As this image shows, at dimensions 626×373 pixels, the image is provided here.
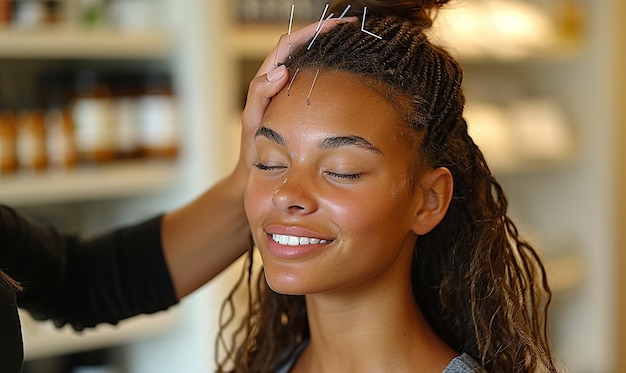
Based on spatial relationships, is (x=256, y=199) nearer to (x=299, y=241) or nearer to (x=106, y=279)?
(x=299, y=241)

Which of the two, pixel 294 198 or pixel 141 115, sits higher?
pixel 294 198

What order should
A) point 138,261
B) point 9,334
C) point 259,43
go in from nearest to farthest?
point 9,334 → point 138,261 → point 259,43

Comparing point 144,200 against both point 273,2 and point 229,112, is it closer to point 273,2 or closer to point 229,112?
point 229,112

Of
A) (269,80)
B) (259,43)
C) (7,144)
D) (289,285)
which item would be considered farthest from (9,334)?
(259,43)

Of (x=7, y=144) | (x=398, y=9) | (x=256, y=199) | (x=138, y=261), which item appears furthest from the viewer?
(x=7, y=144)

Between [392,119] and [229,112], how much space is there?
1.09 metres

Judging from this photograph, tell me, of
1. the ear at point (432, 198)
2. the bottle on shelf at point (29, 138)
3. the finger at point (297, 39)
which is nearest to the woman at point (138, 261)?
the finger at point (297, 39)

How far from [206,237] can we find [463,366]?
364 millimetres

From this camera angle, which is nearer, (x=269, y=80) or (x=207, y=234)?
(x=269, y=80)

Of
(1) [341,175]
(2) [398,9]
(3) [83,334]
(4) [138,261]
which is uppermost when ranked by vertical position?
(2) [398,9]

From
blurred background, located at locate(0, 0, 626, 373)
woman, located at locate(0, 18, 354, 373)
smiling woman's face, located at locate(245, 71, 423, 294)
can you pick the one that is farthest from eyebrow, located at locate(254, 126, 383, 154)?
blurred background, located at locate(0, 0, 626, 373)

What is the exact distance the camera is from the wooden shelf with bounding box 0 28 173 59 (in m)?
1.72

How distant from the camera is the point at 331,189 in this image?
0.87m

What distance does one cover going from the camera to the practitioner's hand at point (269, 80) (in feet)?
3.12
